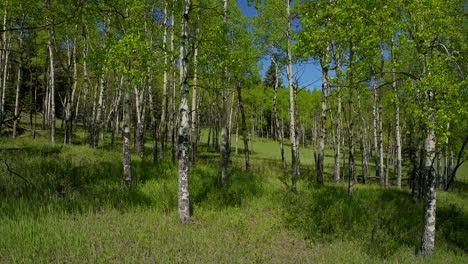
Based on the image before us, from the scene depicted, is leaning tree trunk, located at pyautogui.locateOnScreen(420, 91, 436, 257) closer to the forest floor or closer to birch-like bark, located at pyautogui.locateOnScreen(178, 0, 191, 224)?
the forest floor

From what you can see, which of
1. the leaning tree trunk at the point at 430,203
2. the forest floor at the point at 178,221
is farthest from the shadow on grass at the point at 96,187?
the leaning tree trunk at the point at 430,203

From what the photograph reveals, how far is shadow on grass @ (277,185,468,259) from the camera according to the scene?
6609 mm

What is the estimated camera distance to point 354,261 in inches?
206

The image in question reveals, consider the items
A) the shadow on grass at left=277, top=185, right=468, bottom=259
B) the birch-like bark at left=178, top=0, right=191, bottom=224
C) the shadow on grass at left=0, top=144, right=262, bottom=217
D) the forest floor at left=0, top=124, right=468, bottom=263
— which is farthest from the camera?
the shadow on grass at left=277, top=185, right=468, bottom=259

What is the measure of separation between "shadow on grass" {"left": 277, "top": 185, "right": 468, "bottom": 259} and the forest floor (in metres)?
0.04

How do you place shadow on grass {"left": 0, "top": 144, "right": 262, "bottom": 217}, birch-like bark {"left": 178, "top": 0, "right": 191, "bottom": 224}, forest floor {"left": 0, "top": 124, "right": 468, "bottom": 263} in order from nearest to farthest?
forest floor {"left": 0, "top": 124, "right": 468, "bottom": 263}, shadow on grass {"left": 0, "top": 144, "right": 262, "bottom": 217}, birch-like bark {"left": 178, "top": 0, "right": 191, "bottom": 224}

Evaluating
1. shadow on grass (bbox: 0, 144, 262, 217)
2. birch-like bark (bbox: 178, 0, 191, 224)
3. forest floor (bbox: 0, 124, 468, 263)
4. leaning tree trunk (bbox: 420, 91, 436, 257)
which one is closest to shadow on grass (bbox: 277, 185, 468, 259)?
forest floor (bbox: 0, 124, 468, 263)

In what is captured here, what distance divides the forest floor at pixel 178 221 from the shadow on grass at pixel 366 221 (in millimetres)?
37

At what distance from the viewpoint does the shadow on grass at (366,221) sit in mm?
6609

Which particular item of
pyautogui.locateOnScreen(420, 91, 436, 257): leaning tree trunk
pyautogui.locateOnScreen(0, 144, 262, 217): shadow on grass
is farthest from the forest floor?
pyautogui.locateOnScreen(420, 91, 436, 257): leaning tree trunk

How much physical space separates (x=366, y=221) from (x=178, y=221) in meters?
5.79

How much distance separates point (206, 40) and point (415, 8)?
5.78m

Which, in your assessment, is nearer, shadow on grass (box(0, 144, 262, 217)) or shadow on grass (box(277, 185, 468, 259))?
shadow on grass (box(0, 144, 262, 217))

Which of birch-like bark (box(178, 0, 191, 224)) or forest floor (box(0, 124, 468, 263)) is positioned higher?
birch-like bark (box(178, 0, 191, 224))
